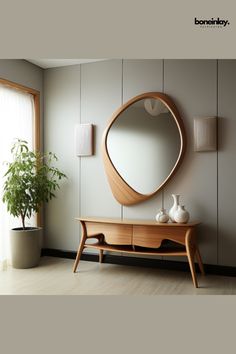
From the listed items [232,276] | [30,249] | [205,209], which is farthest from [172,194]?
[30,249]

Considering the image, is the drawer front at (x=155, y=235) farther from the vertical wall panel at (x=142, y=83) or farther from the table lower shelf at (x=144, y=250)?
the vertical wall panel at (x=142, y=83)

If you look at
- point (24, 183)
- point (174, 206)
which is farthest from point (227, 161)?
point (24, 183)

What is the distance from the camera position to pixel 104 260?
364 cm

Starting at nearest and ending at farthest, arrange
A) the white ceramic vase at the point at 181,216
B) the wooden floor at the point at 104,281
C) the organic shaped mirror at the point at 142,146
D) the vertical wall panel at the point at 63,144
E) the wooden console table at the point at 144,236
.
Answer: the wooden floor at the point at 104,281 < the wooden console table at the point at 144,236 < the white ceramic vase at the point at 181,216 < the organic shaped mirror at the point at 142,146 < the vertical wall panel at the point at 63,144

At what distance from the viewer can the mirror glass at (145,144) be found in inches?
130

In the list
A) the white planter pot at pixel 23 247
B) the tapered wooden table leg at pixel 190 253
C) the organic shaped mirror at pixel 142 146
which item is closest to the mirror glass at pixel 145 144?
the organic shaped mirror at pixel 142 146

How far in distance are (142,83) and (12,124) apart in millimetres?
1534

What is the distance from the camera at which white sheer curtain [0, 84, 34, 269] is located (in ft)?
11.3

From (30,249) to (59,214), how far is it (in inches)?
25.1

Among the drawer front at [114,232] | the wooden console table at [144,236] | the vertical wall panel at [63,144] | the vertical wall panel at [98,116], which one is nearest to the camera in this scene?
the wooden console table at [144,236]

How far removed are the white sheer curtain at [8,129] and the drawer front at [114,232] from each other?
1005 millimetres

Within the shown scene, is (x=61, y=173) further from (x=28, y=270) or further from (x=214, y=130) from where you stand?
(x=214, y=130)
